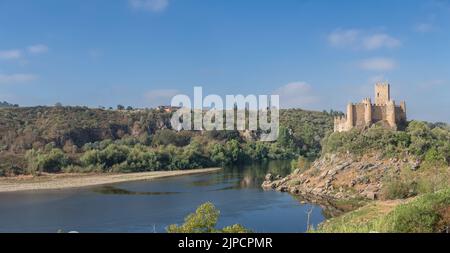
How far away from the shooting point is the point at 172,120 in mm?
61156

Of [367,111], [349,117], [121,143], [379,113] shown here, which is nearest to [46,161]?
[121,143]

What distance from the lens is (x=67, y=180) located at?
118ft

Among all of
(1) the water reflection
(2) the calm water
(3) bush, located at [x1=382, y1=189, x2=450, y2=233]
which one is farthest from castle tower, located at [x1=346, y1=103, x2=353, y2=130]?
(3) bush, located at [x1=382, y1=189, x2=450, y2=233]

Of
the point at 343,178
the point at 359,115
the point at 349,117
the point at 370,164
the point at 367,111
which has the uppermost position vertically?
the point at 367,111

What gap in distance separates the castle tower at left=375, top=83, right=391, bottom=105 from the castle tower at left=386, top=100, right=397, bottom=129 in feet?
0.99

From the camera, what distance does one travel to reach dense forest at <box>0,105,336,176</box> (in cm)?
4116

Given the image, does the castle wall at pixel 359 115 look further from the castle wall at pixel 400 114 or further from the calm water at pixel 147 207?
the calm water at pixel 147 207

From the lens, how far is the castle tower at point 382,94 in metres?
32.7

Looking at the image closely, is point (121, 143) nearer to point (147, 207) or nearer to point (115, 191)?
point (115, 191)

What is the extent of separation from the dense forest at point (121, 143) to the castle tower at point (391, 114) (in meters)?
17.7

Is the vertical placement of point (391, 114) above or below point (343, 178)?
above

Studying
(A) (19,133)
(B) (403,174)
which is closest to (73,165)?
(A) (19,133)

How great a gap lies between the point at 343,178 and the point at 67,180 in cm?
1816
